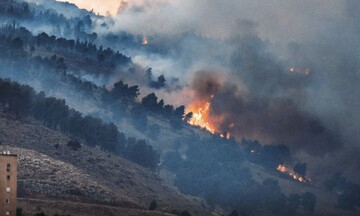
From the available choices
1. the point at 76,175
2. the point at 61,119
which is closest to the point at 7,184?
the point at 76,175

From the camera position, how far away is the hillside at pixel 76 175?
115m

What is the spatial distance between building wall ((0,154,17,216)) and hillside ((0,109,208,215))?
12.5 metres

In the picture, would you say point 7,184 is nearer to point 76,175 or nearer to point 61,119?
point 76,175

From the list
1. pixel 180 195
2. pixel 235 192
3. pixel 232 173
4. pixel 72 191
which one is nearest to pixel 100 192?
pixel 72 191

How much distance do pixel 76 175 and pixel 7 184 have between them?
38847mm

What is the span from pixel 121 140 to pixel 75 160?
3566 centimetres

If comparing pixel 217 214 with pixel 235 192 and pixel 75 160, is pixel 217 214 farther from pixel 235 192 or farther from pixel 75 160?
pixel 75 160

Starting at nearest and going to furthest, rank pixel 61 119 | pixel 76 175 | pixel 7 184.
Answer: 1. pixel 7 184
2. pixel 76 175
3. pixel 61 119

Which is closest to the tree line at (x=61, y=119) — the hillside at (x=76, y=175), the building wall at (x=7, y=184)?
the hillside at (x=76, y=175)

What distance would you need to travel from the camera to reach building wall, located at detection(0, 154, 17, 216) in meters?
86.9

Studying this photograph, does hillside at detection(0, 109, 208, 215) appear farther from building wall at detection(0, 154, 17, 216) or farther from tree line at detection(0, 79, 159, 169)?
building wall at detection(0, 154, 17, 216)

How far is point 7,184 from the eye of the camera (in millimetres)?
87375

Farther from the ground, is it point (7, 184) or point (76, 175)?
point (76, 175)

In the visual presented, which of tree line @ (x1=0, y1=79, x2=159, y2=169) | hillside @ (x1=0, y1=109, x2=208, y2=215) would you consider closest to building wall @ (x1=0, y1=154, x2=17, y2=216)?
hillside @ (x1=0, y1=109, x2=208, y2=215)
